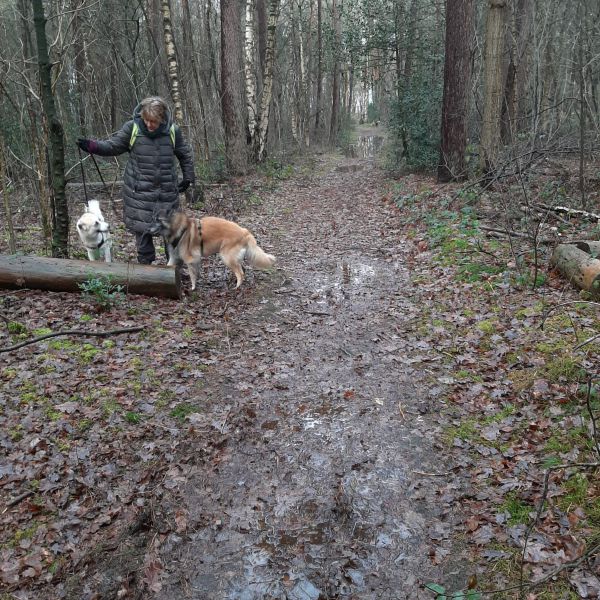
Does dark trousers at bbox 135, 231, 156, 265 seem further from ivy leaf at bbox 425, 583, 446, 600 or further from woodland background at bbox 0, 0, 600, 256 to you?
ivy leaf at bbox 425, 583, 446, 600

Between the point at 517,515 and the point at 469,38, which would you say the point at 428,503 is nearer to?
the point at 517,515

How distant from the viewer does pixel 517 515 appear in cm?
356

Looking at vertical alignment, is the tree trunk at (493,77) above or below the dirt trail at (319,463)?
above

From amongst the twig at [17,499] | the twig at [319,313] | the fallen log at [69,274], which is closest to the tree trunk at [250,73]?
the fallen log at [69,274]

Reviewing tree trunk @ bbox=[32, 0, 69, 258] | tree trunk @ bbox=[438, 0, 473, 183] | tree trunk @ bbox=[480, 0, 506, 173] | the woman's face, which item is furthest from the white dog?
tree trunk @ bbox=[438, 0, 473, 183]

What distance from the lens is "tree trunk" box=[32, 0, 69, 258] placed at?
6172 millimetres

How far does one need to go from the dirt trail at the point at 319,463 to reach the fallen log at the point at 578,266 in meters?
2.11

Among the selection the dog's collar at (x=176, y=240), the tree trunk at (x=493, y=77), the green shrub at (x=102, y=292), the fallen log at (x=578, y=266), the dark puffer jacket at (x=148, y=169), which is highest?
the tree trunk at (x=493, y=77)

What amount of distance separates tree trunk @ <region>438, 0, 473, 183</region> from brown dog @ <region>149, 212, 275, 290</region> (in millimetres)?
7495

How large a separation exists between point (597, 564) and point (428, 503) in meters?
1.17

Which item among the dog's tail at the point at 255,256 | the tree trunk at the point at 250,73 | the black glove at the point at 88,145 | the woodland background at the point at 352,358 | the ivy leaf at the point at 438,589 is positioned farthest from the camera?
the tree trunk at the point at 250,73

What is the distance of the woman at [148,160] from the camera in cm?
655

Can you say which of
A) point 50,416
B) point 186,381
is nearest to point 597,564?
point 186,381

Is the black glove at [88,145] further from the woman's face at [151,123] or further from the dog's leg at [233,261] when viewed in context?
the dog's leg at [233,261]
